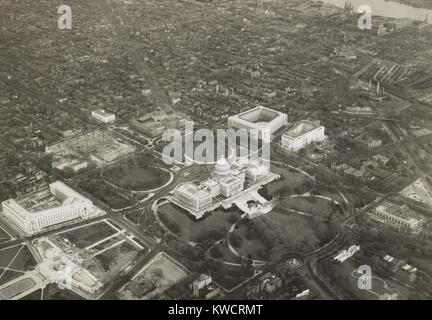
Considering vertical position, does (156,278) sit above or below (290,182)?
above

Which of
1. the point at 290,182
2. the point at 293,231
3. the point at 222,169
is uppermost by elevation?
the point at 222,169

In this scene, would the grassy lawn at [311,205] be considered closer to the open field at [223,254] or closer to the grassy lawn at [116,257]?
the open field at [223,254]

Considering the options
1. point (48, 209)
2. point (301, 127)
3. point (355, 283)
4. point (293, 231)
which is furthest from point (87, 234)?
point (301, 127)

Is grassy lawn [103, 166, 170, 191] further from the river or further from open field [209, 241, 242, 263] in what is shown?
the river

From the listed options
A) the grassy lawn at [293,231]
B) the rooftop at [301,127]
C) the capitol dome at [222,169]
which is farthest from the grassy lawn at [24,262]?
the rooftop at [301,127]

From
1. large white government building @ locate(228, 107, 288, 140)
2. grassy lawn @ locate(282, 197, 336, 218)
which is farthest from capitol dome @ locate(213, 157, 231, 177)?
large white government building @ locate(228, 107, 288, 140)

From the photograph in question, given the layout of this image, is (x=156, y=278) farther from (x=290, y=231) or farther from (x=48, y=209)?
(x=48, y=209)
